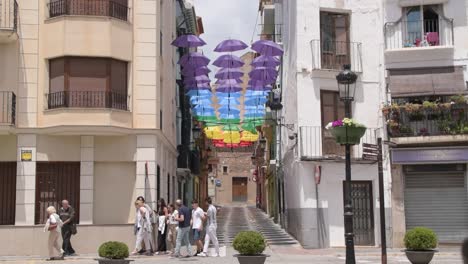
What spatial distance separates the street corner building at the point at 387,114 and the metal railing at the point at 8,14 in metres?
9.24

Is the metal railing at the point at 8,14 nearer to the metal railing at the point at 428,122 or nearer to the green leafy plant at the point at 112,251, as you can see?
the green leafy plant at the point at 112,251

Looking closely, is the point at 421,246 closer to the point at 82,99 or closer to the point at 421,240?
the point at 421,240

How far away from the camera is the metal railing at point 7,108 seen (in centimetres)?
2027

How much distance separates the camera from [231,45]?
27391 millimetres

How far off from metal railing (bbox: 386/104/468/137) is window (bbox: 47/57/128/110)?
911 cm

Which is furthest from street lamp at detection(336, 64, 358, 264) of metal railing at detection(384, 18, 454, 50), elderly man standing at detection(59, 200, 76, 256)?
metal railing at detection(384, 18, 454, 50)

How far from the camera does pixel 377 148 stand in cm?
1443

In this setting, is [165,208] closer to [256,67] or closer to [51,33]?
[51,33]

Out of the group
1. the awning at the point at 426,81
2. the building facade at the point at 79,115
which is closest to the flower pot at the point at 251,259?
the building facade at the point at 79,115

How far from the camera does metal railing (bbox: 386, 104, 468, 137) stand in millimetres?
22156

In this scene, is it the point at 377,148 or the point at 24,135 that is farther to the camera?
the point at 24,135

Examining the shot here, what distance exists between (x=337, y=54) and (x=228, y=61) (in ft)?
23.0

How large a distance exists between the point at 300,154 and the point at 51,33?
8992 mm

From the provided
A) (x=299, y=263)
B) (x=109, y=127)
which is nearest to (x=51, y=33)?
(x=109, y=127)
